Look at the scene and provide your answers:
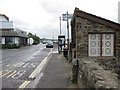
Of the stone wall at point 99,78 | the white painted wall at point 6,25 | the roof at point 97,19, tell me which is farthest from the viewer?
the white painted wall at point 6,25

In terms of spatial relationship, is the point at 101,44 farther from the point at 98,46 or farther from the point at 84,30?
the point at 84,30

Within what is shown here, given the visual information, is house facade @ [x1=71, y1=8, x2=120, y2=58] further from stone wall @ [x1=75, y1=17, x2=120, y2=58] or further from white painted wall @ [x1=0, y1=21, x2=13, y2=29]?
white painted wall @ [x1=0, y1=21, x2=13, y2=29]

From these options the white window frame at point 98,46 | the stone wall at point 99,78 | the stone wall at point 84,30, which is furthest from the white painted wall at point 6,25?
the stone wall at point 99,78

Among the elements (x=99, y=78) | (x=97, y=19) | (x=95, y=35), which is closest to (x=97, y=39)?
(x=95, y=35)

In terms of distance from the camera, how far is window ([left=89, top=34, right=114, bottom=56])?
318 inches

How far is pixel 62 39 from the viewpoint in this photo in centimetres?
2164

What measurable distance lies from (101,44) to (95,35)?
0.64m

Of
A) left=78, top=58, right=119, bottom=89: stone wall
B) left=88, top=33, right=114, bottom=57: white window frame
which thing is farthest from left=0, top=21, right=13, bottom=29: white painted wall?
left=78, top=58, right=119, bottom=89: stone wall

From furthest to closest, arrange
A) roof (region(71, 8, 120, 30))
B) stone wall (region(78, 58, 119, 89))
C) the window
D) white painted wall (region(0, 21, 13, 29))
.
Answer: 1. white painted wall (region(0, 21, 13, 29))
2. the window
3. roof (region(71, 8, 120, 30))
4. stone wall (region(78, 58, 119, 89))

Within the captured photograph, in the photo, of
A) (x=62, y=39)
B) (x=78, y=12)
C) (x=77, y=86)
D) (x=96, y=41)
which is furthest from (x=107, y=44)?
(x=62, y=39)

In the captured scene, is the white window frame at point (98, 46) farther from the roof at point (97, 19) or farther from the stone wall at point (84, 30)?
the roof at point (97, 19)

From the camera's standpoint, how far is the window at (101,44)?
8.09m

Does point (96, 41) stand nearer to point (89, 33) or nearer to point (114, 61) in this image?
point (89, 33)

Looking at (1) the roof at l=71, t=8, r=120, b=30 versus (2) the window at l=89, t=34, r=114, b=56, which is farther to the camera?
(2) the window at l=89, t=34, r=114, b=56
